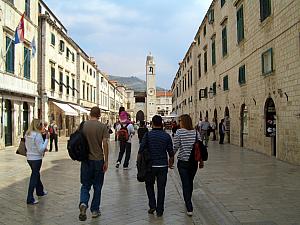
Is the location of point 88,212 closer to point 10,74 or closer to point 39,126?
point 39,126

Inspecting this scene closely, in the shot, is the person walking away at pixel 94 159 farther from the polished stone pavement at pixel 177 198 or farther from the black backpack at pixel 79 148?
the polished stone pavement at pixel 177 198

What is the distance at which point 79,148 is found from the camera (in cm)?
605

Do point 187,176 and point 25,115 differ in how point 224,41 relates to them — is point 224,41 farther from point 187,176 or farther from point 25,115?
point 187,176

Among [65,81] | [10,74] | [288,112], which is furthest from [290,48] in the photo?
[65,81]

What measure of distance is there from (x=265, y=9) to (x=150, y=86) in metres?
88.7

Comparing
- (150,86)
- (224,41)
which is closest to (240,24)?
(224,41)

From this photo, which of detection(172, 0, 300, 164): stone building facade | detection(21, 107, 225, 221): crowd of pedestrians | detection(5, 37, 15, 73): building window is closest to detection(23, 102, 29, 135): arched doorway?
detection(5, 37, 15, 73): building window

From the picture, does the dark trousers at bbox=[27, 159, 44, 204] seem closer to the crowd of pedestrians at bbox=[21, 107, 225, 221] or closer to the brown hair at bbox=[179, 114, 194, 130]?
the crowd of pedestrians at bbox=[21, 107, 225, 221]

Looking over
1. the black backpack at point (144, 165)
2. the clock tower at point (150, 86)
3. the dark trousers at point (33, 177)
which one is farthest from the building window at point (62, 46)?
the clock tower at point (150, 86)

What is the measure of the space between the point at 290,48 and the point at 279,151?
396 cm

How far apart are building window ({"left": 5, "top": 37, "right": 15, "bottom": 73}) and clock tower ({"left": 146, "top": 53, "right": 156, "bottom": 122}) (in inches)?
3193

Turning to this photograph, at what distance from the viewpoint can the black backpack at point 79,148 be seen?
19.8ft

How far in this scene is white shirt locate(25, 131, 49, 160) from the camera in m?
7.19

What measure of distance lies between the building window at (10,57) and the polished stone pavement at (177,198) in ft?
35.2
